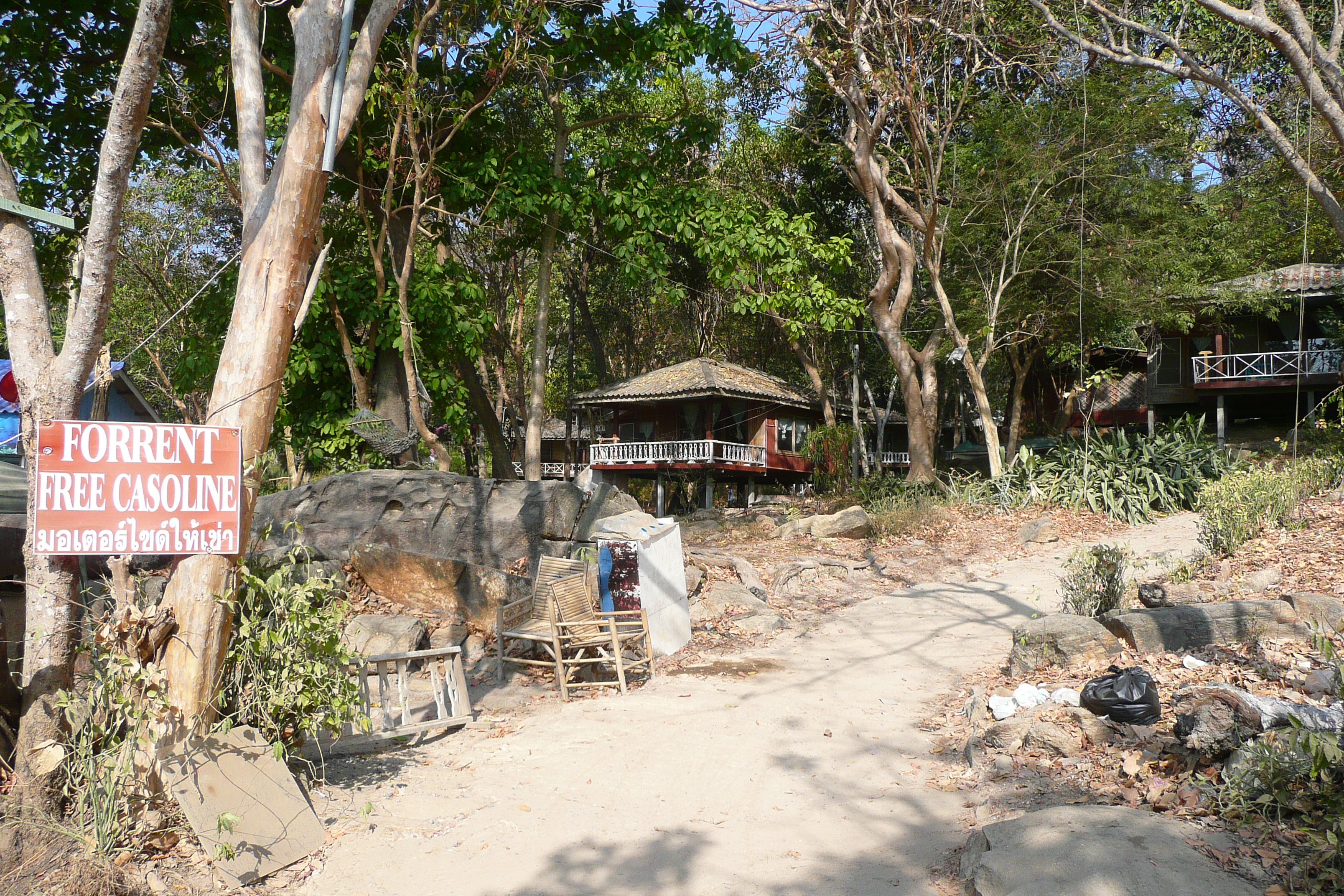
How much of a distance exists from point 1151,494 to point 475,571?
12435 millimetres

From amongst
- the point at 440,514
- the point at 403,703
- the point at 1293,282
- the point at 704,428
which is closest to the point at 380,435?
the point at 440,514

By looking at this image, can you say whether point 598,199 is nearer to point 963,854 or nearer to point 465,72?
point 465,72

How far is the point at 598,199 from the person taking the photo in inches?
582

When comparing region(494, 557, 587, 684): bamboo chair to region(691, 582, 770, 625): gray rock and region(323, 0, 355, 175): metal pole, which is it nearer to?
region(691, 582, 770, 625): gray rock

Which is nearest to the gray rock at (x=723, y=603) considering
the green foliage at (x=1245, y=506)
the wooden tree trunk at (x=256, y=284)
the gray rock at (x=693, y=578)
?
the gray rock at (x=693, y=578)

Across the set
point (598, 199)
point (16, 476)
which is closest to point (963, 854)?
point (16, 476)

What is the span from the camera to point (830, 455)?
2380 centimetres

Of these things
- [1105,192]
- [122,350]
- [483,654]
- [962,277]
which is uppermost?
[1105,192]

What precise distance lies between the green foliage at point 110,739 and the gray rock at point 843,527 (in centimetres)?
1288

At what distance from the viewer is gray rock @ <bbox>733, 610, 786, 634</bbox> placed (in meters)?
10.1

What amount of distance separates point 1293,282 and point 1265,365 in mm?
2751

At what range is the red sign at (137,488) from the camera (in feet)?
13.0

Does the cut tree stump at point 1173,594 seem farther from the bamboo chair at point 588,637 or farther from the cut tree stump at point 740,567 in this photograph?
the cut tree stump at point 740,567

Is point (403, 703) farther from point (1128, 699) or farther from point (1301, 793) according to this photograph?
point (1301, 793)
